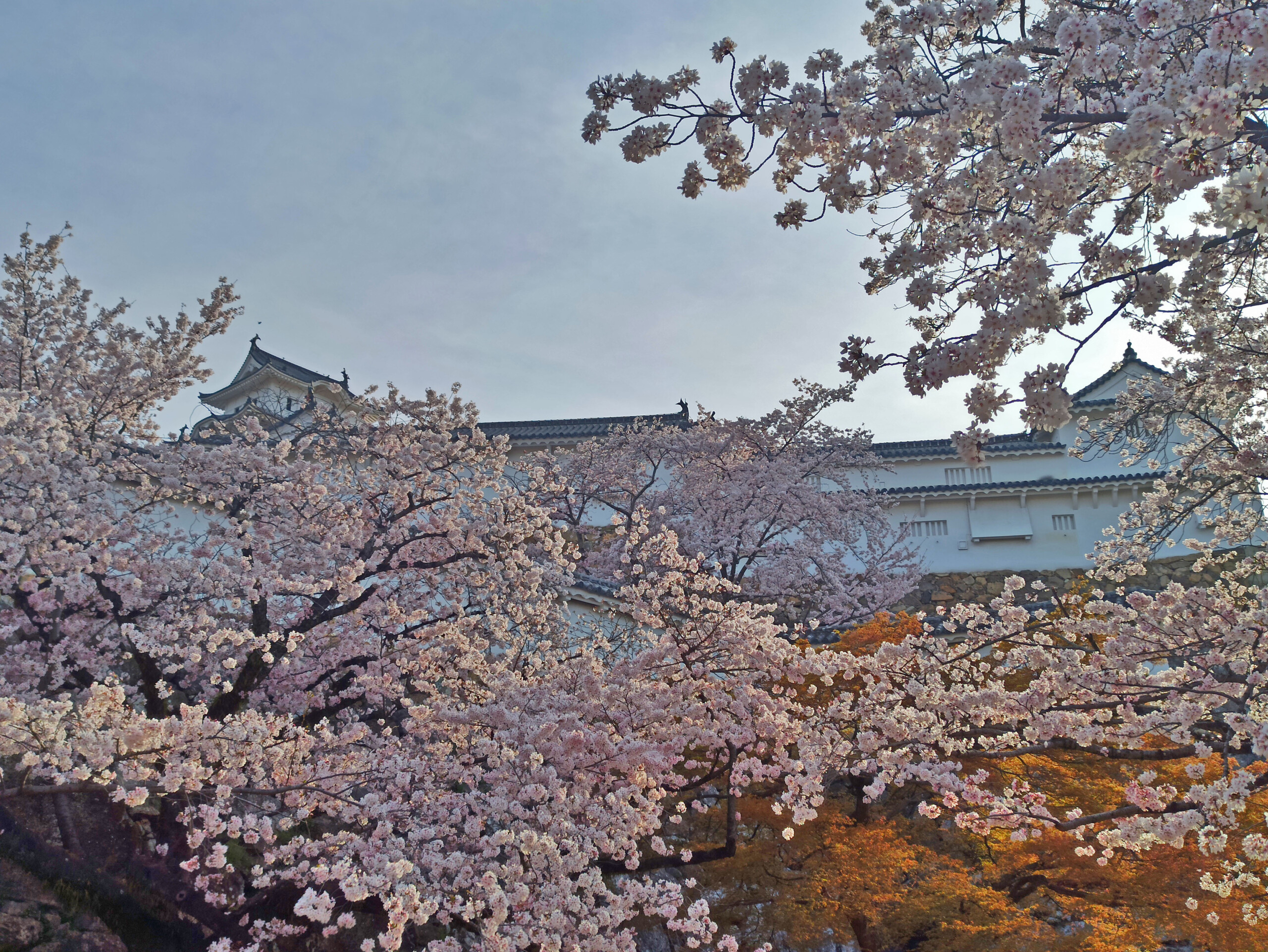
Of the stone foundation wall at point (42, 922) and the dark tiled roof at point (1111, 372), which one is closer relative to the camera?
the stone foundation wall at point (42, 922)

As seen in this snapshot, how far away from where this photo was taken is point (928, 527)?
2225cm

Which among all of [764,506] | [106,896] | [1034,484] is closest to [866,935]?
[106,896]

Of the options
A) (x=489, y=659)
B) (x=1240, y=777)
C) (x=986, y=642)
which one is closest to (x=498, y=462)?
(x=489, y=659)

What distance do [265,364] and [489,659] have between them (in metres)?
26.0

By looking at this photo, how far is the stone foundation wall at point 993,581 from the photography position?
20391 millimetres

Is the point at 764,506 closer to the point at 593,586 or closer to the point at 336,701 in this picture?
the point at 593,586

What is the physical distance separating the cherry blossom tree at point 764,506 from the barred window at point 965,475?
96.7 inches

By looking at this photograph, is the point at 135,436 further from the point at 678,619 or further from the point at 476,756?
the point at 678,619

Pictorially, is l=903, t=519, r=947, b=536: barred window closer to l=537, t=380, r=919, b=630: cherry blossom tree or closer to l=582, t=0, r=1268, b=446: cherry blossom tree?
l=537, t=380, r=919, b=630: cherry blossom tree

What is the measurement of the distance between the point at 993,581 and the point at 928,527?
2104mm

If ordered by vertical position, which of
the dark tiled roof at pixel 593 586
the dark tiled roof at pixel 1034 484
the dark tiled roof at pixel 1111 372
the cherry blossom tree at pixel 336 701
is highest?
the dark tiled roof at pixel 1111 372

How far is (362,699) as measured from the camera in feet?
34.4

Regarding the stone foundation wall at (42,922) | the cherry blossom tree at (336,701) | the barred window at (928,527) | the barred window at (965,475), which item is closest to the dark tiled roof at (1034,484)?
the barred window at (928,527)

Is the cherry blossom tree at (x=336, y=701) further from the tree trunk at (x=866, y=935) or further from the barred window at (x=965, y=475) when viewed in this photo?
the barred window at (x=965, y=475)
